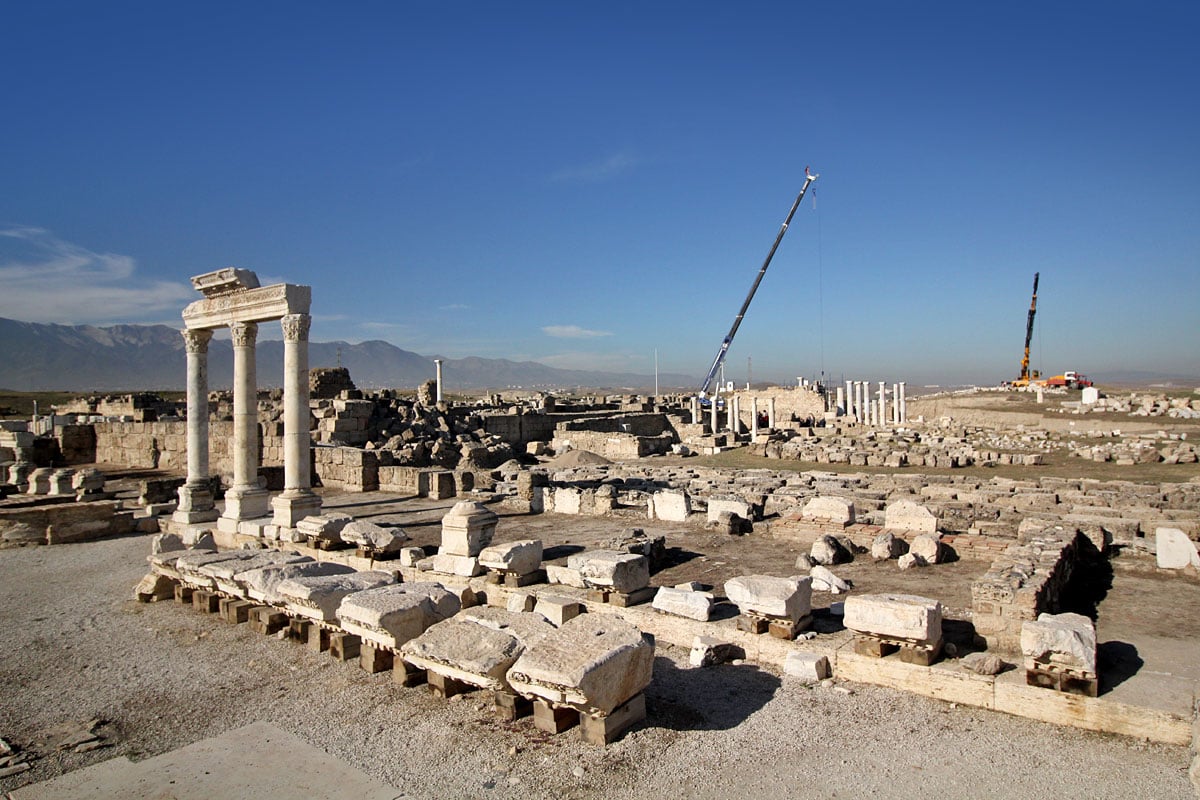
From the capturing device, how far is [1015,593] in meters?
6.88

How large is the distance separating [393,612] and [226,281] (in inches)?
385

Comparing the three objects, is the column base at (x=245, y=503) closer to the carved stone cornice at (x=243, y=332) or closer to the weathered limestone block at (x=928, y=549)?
the carved stone cornice at (x=243, y=332)

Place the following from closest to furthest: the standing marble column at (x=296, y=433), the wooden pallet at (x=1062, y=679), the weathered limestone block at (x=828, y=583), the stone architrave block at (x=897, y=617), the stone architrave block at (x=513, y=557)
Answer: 1. the wooden pallet at (x=1062, y=679)
2. the stone architrave block at (x=897, y=617)
3. the weathered limestone block at (x=828, y=583)
4. the stone architrave block at (x=513, y=557)
5. the standing marble column at (x=296, y=433)

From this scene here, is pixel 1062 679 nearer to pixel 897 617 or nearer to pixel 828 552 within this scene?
pixel 897 617

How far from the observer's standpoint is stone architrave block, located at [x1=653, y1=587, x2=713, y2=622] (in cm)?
767

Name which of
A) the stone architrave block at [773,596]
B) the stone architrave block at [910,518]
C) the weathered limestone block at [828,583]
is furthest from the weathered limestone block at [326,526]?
the stone architrave block at [910,518]

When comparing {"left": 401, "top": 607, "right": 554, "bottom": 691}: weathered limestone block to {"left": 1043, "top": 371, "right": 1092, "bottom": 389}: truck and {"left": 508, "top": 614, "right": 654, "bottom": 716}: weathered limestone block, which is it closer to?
{"left": 508, "top": 614, "right": 654, "bottom": 716}: weathered limestone block

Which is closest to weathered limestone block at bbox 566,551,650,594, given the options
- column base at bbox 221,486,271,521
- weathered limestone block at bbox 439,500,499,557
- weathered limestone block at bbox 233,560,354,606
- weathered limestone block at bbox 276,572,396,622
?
weathered limestone block at bbox 439,500,499,557

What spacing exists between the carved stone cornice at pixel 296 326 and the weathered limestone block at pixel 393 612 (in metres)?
7.12

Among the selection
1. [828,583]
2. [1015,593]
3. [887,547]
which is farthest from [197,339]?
[1015,593]

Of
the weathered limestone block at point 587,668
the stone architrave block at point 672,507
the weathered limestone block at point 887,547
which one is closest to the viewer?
the weathered limestone block at point 587,668

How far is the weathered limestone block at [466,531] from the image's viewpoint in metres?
9.86

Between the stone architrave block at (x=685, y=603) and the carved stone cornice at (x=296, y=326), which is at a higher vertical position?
the carved stone cornice at (x=296, y=326)

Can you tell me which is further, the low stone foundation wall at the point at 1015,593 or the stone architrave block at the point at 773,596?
the stone architrave block at the point at 773,596
